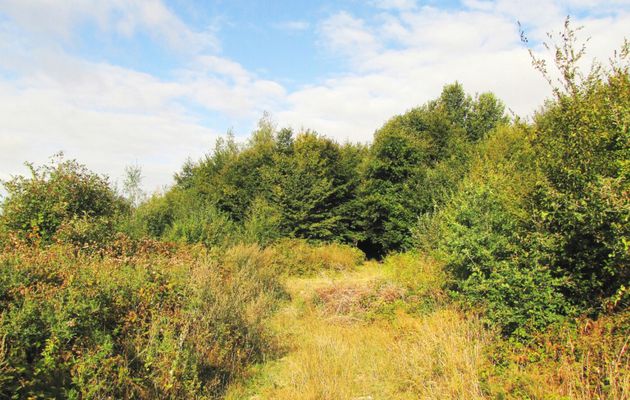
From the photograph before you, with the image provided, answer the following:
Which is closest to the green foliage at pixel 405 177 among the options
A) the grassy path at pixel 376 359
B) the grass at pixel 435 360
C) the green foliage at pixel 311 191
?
the green foliage at pixel 311 191

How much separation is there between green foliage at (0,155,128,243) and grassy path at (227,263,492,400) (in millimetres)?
5128

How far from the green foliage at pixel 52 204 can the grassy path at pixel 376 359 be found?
16.8ft

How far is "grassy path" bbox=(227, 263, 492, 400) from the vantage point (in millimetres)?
4711

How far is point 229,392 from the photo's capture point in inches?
197

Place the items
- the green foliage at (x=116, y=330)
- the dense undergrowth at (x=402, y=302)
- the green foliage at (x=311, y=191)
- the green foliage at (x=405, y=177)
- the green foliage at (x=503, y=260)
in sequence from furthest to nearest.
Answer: the green foliage at (x=311, y=191) → the green foliage at (x=405, y=177) → the green foliage at (x=503, y=260) → the dense undergrowth at (x=402, y=302) → the green foliage at (x=116, y=330)

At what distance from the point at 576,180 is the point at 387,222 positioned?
14.1m

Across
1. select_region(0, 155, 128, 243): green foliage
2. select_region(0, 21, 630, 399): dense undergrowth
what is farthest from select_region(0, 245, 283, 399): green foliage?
select_region(0, 155, 128, 243): green foliage

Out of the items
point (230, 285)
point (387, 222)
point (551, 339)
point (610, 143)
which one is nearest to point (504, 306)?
point (551, 339)

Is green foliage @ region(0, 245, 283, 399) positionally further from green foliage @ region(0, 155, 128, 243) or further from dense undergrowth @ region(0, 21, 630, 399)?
green foliage @ region(0, 155, 128, 243)

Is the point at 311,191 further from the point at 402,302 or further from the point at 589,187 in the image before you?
the point at 589,187

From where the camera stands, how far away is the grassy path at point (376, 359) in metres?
4.71

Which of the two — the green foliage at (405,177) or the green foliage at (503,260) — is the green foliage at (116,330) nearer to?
the green foliage at (503,260)

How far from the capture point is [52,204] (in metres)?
8.77

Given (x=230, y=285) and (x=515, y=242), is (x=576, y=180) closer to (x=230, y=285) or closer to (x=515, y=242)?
(x=515, y=242)
